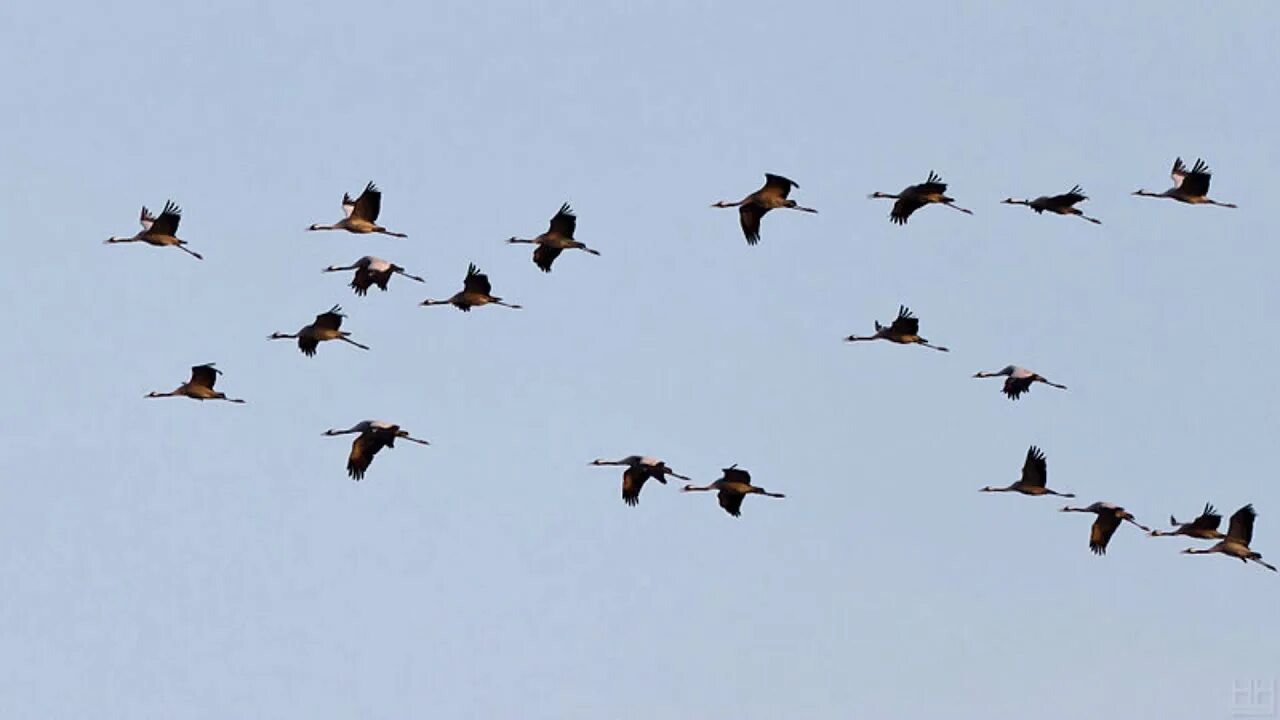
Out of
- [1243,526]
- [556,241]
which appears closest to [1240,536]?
[1243,526]

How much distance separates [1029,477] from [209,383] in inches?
538

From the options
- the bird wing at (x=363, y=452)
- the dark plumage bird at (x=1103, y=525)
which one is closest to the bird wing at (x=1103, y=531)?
the dark plumage bird at (x=1103, y=525)

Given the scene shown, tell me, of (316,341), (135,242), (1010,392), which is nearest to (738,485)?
(1010,392)

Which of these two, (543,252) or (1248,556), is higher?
(543,252)

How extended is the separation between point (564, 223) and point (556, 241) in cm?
35

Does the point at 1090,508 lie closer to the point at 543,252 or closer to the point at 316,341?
the point at 543,252

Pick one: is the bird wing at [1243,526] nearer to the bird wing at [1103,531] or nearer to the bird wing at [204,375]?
the bird wing at [1103,531]

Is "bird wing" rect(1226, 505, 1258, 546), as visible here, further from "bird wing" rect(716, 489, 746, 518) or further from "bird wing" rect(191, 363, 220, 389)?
"bird wing" rect(191, 363, 220, 389)

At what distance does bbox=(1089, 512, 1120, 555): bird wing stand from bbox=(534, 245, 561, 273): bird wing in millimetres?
9813

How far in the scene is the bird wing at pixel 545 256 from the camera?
4622cm

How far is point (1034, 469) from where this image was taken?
45.5 m

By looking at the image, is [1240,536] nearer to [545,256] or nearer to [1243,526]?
[1243,526]

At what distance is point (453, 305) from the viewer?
4766cm

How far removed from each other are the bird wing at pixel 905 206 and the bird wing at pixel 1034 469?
4339mm
